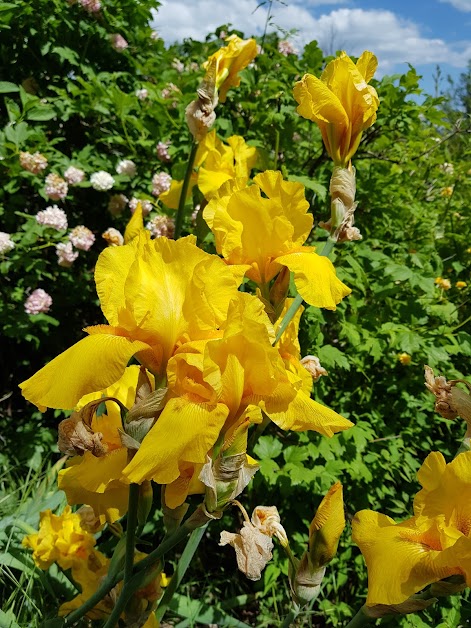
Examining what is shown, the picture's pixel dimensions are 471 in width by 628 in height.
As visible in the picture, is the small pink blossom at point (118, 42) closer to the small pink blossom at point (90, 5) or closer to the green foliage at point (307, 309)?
the green foliage at point (307, 309)

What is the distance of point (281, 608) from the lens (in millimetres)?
2141

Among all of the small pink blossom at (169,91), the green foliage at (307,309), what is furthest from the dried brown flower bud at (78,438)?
the small pink blossom at (169,91)

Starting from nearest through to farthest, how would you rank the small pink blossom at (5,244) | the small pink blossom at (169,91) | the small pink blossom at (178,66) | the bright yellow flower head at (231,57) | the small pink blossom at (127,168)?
the bright yellow flower head at (231,57)
the small pink blossom at (5,244)
the small pink blossom at (127,168)
the small pink blossom at (169,91)
the small pink blossom at (178,66)

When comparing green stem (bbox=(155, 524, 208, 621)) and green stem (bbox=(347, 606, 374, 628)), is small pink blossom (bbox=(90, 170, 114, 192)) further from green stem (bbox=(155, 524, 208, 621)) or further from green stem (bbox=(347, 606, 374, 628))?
green stem (bbox=(347, 606, 374, 628))

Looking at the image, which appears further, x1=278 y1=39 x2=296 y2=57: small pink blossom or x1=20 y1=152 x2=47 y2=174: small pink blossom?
x1=278 y1=39 x2=296 y2=57: small pink blossom

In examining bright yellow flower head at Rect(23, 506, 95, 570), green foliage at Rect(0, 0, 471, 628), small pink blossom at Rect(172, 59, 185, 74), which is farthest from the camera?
small pink blossom at Rect(172, 59, 185, 74)

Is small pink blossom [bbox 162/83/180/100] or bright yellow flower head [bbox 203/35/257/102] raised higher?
bright yellow flower head [bbox 203/35/257/102]

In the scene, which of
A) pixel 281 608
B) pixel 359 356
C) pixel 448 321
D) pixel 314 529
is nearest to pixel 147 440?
pixel 314 529

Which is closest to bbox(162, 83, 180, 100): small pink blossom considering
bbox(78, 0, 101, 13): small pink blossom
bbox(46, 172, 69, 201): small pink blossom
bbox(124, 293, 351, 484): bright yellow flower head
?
bbox(78, 0, 101, 13): small pink blossom

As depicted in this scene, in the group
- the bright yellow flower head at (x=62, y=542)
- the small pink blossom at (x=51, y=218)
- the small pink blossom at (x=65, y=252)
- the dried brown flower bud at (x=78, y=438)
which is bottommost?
the bright yellow flower head at (x=62, y=542)

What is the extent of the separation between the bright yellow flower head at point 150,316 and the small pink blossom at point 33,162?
194cm

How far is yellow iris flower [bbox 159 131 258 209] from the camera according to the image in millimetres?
Result: 1401

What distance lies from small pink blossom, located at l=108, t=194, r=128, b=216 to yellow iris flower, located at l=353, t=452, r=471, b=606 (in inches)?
88.8

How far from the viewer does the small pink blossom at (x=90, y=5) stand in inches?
109
